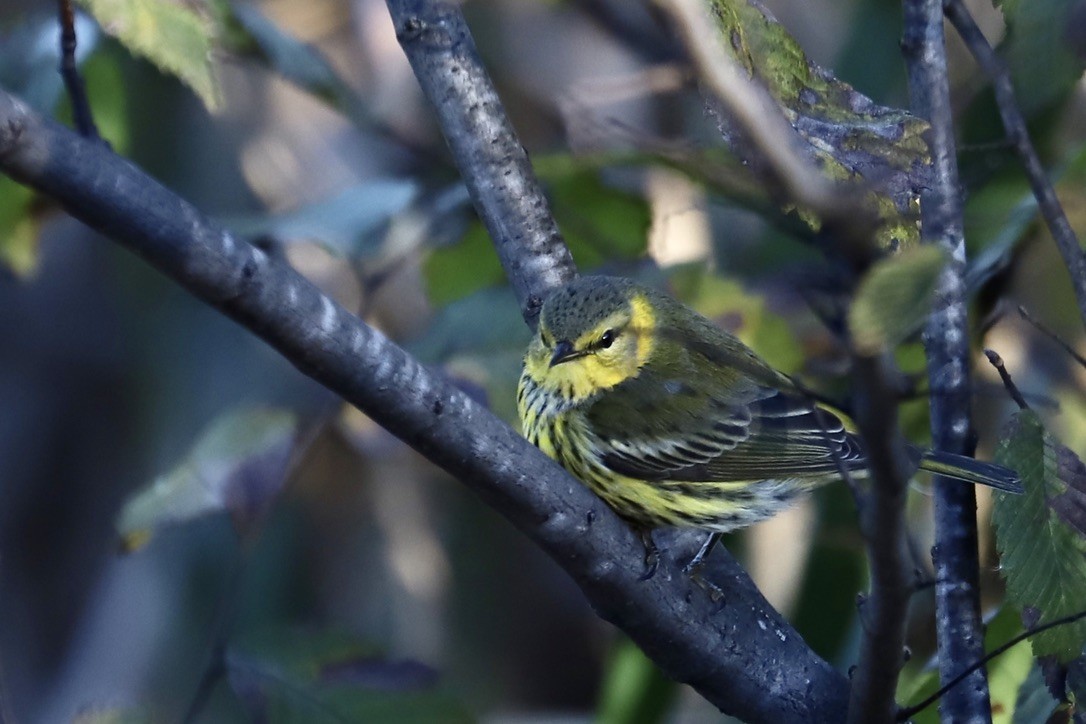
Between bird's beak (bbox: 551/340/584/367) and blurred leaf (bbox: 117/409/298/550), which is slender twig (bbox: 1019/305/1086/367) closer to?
bird's beak (bbox: 551/340/584/367)

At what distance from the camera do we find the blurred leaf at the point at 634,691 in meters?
3.32

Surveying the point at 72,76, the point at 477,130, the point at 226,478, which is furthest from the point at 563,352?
the point at 72,76

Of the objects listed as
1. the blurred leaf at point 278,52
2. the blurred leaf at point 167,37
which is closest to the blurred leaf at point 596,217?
the blurred leaf at point 278,52

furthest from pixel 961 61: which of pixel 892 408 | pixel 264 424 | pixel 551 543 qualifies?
pixel 892 408

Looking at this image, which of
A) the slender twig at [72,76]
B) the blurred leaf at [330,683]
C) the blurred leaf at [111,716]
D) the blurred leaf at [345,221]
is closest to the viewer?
the slender twig at [72,76]

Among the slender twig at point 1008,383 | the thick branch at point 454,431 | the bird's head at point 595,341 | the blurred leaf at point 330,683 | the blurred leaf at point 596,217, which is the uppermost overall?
the blurred leaf at point 596,217

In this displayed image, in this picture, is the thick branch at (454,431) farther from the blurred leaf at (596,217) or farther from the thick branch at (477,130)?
the blurred leaf at (596,217)

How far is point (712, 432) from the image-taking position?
238 cm

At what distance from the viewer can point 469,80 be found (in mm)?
1890

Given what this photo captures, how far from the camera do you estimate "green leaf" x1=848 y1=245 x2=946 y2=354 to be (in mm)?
772

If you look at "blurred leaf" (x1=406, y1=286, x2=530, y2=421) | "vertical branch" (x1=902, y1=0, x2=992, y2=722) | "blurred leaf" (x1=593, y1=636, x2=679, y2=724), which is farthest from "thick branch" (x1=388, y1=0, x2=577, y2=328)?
"blurred leaf" (x1=593, y1=636, x2=679, y2=724)

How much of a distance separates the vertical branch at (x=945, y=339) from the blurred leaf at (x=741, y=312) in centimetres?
74

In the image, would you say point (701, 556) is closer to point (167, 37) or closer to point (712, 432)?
point (712, 432)

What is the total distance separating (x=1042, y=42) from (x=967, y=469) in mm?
605
